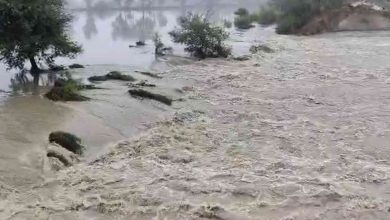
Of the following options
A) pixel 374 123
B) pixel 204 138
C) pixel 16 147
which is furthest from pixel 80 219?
pixel 374 123

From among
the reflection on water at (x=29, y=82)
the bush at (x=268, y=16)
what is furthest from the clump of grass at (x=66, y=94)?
the bush at (x=268, y=16)

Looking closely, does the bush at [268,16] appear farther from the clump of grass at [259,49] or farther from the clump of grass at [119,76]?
the clump of grass at [119,76]

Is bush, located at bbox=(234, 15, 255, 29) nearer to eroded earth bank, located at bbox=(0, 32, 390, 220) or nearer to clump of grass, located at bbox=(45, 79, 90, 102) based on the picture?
eroded earth bank, located at bbox=(0, 32, 390, 220)

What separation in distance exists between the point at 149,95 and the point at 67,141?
4.93 metres

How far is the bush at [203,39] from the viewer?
85.7ft

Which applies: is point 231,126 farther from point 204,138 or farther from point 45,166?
point 45,166

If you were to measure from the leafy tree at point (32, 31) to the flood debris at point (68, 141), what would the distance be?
24.9ft

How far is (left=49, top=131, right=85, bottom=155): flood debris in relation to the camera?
1150 centimetres

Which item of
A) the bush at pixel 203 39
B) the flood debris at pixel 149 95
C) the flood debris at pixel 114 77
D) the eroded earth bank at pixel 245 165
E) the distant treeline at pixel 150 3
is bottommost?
the eroded earth bank at pixel 245 165

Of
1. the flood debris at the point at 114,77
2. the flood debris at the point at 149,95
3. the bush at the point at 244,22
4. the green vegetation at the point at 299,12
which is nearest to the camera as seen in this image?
the flood debris at the point at 149,95

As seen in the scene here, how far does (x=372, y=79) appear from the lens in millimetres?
19469

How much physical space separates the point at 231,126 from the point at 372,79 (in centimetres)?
815

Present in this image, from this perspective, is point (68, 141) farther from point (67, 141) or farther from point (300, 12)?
point (300, 12)

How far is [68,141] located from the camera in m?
11.7
